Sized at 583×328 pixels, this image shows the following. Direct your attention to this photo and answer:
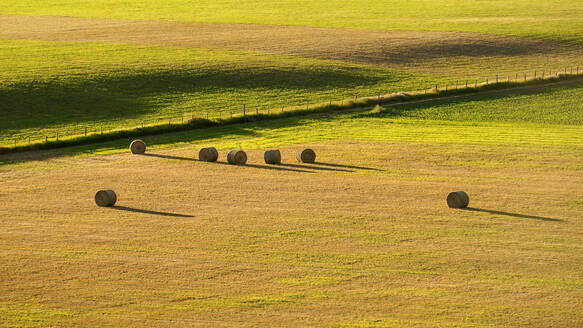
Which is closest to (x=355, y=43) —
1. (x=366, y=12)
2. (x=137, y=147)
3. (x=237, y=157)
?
(x=366, y=12)

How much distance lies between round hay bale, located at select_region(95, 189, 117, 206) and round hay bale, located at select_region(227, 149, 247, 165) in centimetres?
886

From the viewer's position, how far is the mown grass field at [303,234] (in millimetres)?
24312

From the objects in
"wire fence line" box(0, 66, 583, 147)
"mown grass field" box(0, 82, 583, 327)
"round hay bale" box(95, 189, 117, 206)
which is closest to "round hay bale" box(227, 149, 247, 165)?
"mown grass field" box(0, 82, 583, 327)

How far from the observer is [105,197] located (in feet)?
114

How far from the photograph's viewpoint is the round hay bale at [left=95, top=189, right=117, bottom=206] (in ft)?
114

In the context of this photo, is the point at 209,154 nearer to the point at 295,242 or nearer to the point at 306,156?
the point at 306,156

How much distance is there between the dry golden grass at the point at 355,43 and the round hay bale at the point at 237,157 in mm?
31720

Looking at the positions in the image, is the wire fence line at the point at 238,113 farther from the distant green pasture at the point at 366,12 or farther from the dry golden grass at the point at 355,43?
the distant green pasture at the point at 366,12

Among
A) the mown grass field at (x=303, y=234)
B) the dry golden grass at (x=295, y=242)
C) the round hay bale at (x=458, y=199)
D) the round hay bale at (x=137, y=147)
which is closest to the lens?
the dry golden grass at (x=295, y=242)

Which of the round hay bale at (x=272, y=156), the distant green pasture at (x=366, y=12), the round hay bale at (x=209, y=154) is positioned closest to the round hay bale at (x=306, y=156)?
the round hay bale at (x=272, y=156)

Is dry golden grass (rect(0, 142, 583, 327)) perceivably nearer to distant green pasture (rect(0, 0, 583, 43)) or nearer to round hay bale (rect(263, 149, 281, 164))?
round hay bale (rect(263, 149, 281, 164))

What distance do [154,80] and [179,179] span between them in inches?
1053

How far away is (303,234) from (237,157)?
12.4 metres

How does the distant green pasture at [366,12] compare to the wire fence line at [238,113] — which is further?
the distant green pasture at [366,12]
